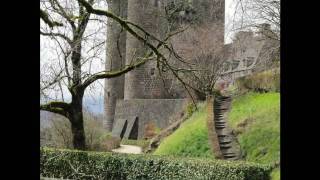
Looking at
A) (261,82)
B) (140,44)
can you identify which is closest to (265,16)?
(261,82)

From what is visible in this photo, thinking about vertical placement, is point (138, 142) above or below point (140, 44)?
below

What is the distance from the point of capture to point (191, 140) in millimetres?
12977

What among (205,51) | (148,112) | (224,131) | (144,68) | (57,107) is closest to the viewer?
(57,107)

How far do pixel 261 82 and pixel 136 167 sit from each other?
17.8 feet

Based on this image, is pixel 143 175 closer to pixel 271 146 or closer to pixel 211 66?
pixel 271 146

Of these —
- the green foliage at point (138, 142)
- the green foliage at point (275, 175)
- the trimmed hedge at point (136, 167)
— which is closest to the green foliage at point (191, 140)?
the green foliage at point (138, 142)

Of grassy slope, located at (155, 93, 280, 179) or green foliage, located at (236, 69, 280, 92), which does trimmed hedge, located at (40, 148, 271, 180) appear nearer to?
grassy slope, located at (155, 93, 280, 179)

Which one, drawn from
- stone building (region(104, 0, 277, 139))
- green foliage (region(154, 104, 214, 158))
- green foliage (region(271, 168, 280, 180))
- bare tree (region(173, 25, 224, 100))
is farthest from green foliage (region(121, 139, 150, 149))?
green foliage (region(271, 168, 280, 180))

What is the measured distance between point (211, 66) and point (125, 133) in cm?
481

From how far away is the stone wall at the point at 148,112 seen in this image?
53.4 feet

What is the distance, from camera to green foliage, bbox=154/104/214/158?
12797 mm

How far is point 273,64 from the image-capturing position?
41.3ft

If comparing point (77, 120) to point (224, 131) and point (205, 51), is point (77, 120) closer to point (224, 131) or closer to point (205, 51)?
point (224, 131)
